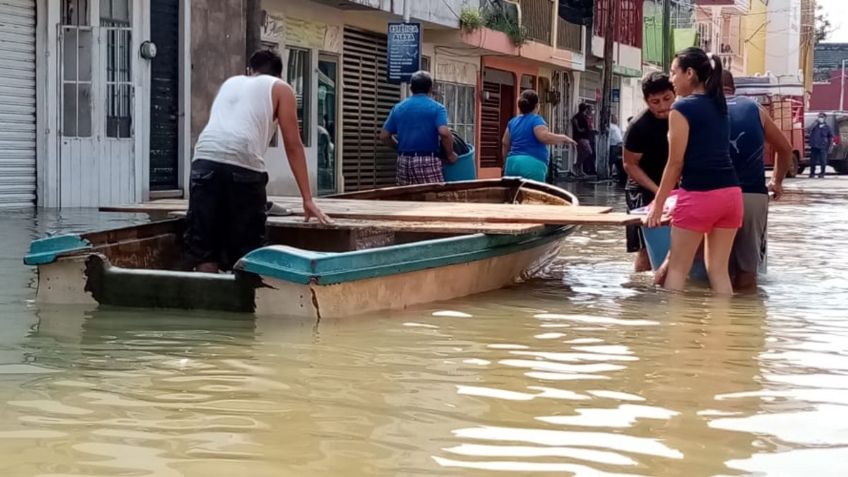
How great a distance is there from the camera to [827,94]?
283ft

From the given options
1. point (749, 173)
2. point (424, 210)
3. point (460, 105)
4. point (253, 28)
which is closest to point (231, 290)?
point (424, 210)

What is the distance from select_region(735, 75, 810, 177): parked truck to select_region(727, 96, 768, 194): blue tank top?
24.5 meters

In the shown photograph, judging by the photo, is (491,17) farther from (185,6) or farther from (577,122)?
(185,6)

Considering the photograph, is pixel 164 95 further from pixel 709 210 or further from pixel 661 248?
pixel 709 210

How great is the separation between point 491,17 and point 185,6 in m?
11.4

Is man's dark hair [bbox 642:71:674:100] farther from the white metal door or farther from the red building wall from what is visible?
the red building wall

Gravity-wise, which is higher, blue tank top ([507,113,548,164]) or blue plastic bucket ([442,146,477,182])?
blue tank top ([507,113,548,164])

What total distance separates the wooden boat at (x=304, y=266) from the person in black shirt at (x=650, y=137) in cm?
42

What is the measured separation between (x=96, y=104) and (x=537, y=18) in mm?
17563

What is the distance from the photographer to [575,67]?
3469 centimetres

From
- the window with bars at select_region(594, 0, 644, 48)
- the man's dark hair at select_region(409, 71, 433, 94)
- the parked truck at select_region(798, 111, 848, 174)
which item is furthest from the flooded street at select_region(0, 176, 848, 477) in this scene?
the window with bars at select_region(594, 0, 644, 48)

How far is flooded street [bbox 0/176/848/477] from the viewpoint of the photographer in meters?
3.78

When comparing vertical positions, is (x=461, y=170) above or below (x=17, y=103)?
below

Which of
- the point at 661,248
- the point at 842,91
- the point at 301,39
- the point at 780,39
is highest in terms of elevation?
the point at 780,39
